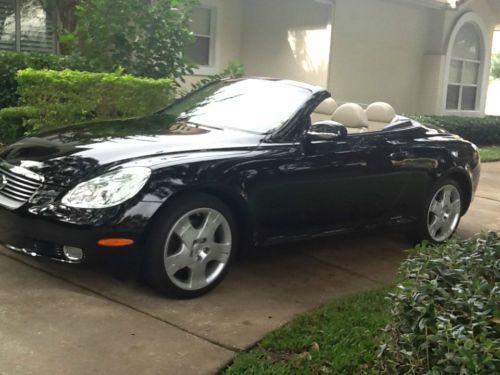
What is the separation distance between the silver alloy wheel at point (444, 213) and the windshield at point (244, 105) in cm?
175

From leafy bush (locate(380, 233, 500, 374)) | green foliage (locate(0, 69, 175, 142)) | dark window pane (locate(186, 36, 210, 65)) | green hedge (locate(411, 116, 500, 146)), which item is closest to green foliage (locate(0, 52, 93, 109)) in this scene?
green foliage (locate(0, 69, 175, 142))

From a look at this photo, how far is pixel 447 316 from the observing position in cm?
257

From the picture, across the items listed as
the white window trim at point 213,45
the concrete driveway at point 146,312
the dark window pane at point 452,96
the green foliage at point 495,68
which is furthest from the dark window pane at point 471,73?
the green foliage at point 495,68

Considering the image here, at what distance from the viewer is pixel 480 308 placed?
2529 millimetres

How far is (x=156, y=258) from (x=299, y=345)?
1.06 meters

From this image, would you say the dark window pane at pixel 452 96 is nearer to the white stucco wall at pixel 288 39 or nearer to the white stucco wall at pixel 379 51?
the white stucco wall at pixel 379 51

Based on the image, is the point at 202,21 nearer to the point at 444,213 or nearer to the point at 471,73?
the point at 471,73

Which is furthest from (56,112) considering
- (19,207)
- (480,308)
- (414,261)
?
(480,308)

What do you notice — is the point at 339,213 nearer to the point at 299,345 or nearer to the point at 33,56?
the point at 299,345

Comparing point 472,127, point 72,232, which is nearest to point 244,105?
point 72,232

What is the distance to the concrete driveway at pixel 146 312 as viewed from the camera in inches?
140

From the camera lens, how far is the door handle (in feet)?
19.1

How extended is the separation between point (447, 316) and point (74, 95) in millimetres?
5977

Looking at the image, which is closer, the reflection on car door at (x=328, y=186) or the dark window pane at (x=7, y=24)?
the reflection on car door at (x=328, y=186)
